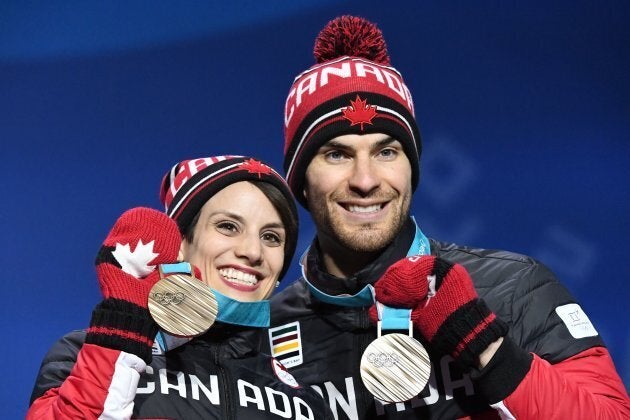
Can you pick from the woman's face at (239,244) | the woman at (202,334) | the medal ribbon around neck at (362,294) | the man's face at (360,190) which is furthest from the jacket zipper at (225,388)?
the man's face at (360,190)

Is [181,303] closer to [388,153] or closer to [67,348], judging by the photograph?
[67,348]

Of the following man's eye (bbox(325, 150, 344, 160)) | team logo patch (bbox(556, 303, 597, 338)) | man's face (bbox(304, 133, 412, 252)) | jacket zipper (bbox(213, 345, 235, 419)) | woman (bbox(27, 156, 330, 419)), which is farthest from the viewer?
man's eye (bbox(325, 150, 344, 160))

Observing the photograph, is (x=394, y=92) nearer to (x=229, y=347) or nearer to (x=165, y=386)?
(x=229, y=347)

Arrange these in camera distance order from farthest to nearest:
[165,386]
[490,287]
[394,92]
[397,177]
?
1. [394,92]
2. [397,177]
3. [490,287]
4. [165,386]

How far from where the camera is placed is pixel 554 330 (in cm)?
202

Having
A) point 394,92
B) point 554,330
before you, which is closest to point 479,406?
point 554,330

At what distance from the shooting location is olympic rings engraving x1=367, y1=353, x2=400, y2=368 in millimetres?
1729

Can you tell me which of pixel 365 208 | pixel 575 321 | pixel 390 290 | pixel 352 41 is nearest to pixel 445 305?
pixel 390 290

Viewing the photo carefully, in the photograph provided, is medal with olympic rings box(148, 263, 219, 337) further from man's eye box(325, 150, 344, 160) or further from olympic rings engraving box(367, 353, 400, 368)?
man's eye box(325, 150, 344, 160)

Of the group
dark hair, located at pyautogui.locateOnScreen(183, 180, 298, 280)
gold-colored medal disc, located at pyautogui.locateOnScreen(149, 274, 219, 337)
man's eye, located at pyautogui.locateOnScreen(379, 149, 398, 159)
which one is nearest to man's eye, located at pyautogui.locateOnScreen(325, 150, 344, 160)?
man's eye, located at pyautogui.locateOnScreen(379, 149, 398, 159)

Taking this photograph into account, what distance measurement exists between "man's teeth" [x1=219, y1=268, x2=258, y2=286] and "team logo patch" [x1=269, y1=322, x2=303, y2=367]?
35 cm

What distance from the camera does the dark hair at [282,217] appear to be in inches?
84.0

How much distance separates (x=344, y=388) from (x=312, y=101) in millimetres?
829

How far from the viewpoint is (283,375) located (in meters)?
2.11
